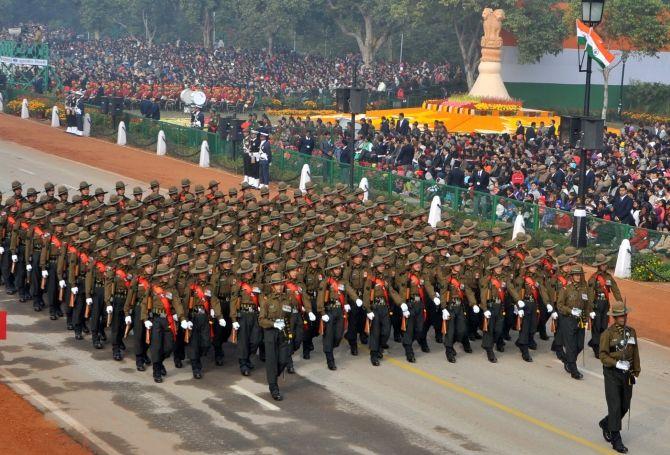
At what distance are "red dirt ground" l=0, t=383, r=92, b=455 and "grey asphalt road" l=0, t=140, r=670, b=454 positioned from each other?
22 cm

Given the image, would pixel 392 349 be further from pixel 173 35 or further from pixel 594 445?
pixel 173 35

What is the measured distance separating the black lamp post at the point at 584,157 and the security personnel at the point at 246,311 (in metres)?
10.6

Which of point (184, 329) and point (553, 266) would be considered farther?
point (553, 266)

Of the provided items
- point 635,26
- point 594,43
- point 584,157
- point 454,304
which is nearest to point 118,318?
point 454,304

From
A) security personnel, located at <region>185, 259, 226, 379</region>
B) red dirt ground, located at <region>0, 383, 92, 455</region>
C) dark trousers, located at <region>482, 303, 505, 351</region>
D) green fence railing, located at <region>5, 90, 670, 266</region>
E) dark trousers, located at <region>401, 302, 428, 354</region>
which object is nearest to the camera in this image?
red dirt ground, located at <region>0, 383, 92, 455</region>

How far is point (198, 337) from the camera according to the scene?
1766cm

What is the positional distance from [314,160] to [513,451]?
21.9 m

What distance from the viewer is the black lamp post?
25519 mm

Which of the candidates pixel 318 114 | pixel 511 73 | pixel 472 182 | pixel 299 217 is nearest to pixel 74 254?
pixel 299 217

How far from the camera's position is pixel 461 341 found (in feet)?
64.0

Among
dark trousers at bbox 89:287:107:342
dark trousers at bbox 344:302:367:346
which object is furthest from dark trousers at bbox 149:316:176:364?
dark trousers at bbox 344:302:367:346

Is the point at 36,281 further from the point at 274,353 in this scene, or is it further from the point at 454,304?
the point at 454,304

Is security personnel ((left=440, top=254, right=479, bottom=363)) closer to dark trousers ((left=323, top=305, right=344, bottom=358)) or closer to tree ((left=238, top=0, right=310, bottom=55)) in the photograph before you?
dark trousers ((left=323, top=305, right=344, bottom=358))

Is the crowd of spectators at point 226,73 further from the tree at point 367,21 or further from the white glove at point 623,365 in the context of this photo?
the white glove at point 623,365
